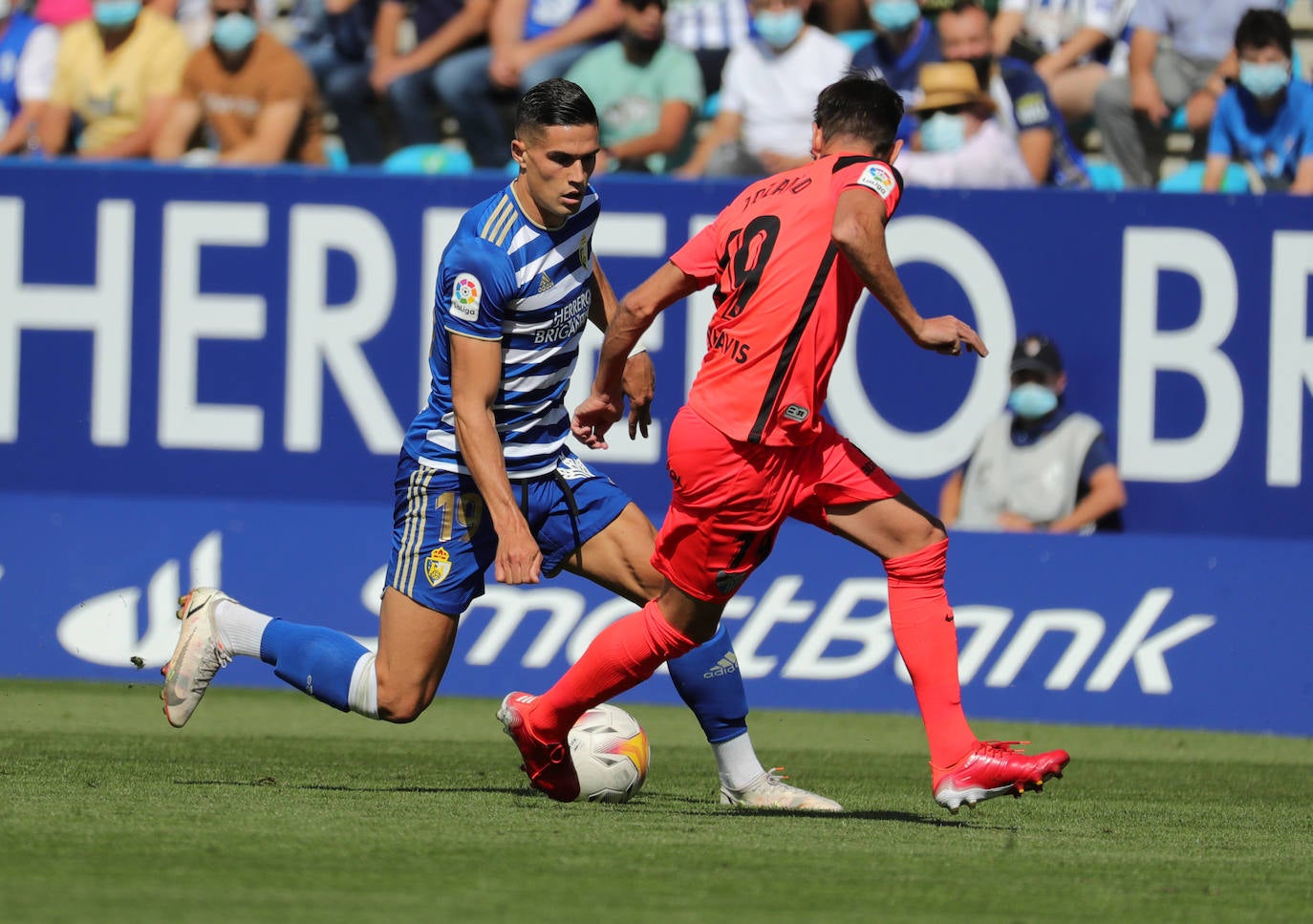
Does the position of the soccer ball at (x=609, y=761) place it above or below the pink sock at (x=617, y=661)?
below

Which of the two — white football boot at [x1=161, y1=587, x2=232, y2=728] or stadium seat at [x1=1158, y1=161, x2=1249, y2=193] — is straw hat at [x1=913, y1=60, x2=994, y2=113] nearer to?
stadium seat at [x1=1158, y1=161, x2=1249, y2=193]

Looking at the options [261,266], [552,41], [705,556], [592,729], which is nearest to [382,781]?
[592,729]

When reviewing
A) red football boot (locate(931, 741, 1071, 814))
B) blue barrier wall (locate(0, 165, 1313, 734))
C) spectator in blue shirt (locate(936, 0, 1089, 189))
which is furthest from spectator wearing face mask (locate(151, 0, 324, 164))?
red football boot (locate(931, 741, 1071, 814))

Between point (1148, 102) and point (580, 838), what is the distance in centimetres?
732

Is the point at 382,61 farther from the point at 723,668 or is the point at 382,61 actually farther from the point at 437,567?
the point at 723,668

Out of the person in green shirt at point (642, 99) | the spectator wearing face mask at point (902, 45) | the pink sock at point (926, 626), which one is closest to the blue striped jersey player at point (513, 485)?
the pink sock at point (926, 626)

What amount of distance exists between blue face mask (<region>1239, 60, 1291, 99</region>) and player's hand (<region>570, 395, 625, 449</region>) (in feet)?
19.8

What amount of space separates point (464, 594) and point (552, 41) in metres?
6.17

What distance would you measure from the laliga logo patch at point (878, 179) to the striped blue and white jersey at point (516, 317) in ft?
3.32

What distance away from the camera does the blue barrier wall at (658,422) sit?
391 inches

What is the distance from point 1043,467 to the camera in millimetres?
10438

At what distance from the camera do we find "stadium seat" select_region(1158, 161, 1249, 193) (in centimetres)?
1076

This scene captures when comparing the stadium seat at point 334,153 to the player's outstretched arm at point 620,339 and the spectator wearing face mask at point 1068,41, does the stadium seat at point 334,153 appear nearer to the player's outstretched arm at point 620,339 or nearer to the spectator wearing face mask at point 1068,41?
the spectator wearing face mask at point 1068,41

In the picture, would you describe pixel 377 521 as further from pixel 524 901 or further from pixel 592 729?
pixel 524 901
